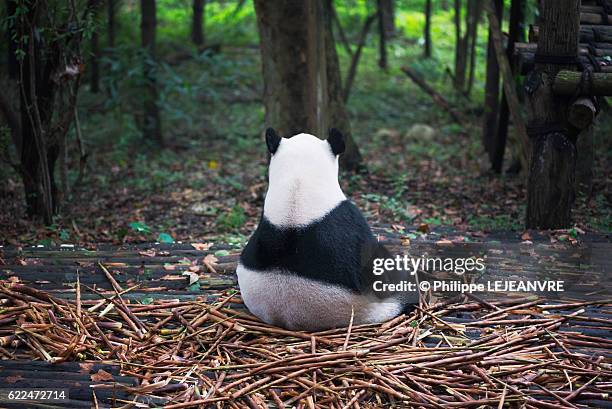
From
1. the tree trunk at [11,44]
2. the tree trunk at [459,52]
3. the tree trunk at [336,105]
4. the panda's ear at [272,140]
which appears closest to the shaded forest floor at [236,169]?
the tree trunk at [336,105]

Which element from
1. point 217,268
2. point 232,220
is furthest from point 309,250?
point 232,220

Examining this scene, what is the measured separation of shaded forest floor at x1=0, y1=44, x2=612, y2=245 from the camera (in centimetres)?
696

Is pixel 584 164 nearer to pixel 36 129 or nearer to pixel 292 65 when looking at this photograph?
pixel 292 65

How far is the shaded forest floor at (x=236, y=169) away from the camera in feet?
22.8

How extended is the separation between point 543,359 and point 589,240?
2.09m

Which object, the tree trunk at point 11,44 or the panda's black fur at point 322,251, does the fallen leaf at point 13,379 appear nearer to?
the panda's black fur at point 322,251

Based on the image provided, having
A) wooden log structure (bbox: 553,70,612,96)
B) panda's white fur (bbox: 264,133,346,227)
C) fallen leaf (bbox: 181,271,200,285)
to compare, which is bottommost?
fallen leaf (bbox: 181,271,200,285)

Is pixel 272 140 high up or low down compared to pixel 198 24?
down

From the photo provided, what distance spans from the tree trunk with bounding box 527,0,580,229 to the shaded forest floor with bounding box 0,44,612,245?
657 mm

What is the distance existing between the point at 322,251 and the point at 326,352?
19.1 inches

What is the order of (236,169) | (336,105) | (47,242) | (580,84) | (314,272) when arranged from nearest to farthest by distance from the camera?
(314,272) → (580,84) → (47,242) → (336,105) → (236,169)

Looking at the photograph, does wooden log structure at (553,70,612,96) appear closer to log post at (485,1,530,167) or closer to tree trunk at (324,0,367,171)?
log post at (485,1,530,167)

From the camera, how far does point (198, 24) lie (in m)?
14.5

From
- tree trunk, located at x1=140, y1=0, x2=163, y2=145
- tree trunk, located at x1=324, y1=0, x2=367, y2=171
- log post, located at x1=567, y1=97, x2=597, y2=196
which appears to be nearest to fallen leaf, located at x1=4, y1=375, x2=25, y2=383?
log post, located at x1=567, y1=97, x2=597, y2=196
